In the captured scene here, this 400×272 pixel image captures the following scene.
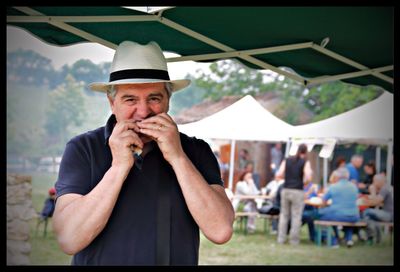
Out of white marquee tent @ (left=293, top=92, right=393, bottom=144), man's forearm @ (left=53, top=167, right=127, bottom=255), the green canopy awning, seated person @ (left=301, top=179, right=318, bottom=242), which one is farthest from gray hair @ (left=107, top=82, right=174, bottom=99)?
seated person @ (left=301, top=179, right=318, bottom=242)

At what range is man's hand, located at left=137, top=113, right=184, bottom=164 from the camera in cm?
199

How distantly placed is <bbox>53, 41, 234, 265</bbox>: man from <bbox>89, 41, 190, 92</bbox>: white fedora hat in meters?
0.02

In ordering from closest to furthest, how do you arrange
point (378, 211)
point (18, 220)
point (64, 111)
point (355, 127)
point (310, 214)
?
point (18, 220), point (355, 127), point (378, 211), point (310, 214), point (64, 111)

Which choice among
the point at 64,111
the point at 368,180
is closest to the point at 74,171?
the point at 368,180

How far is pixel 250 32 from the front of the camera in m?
3.21

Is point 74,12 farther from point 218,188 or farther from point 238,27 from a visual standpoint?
point 218,188

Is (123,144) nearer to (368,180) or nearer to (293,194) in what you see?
(293,194)

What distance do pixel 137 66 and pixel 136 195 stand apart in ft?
1.47

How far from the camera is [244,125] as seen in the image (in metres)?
11.5

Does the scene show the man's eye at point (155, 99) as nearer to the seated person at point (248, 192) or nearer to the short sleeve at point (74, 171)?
the short sleeve at point (74, 171)

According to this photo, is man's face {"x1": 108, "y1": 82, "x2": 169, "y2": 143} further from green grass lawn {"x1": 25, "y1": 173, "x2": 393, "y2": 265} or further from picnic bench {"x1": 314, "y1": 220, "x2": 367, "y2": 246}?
picnic bench {"x1": 314, "y1": 220, "x2": 367, "y2": 246}

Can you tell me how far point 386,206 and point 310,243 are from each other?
153 cm

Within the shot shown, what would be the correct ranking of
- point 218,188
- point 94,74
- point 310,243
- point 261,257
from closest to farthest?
point 218,188 < point 261,257 < point 310,243 < point 94,74

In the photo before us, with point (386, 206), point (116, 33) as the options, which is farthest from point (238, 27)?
point (386, 206)
